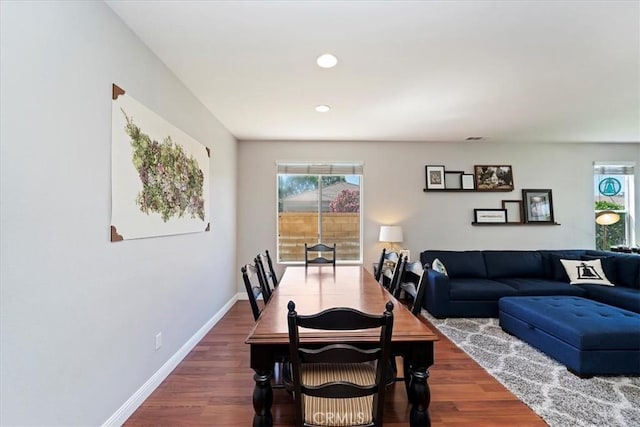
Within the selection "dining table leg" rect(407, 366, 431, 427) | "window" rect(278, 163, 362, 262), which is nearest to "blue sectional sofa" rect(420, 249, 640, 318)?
"window" rect(278, 163, 362, 262)

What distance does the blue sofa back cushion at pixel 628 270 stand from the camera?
13.1ft

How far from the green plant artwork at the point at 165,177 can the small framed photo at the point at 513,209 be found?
4793 mm

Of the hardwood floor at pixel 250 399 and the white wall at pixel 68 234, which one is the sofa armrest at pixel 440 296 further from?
the white wall at pixel 68 234

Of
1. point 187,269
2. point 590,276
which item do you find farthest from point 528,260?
point 187,269

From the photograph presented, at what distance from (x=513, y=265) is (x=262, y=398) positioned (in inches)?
174

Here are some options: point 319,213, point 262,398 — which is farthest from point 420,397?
point 319,213

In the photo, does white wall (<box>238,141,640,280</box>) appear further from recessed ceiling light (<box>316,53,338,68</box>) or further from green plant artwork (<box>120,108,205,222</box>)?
recessed ceiling light (<box>316,53,338,68</box>)

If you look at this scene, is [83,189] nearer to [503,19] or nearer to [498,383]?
[503,19]

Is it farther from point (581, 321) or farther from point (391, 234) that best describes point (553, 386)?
point (391, 234)

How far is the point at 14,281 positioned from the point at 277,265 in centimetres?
395

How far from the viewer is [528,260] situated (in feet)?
15.4

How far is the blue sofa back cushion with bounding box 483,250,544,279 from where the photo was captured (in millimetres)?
4617

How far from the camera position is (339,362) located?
133 cm

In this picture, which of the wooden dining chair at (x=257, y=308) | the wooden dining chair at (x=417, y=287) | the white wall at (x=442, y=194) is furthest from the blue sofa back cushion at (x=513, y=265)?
the wooden dining chair at (x=257, y=308)
